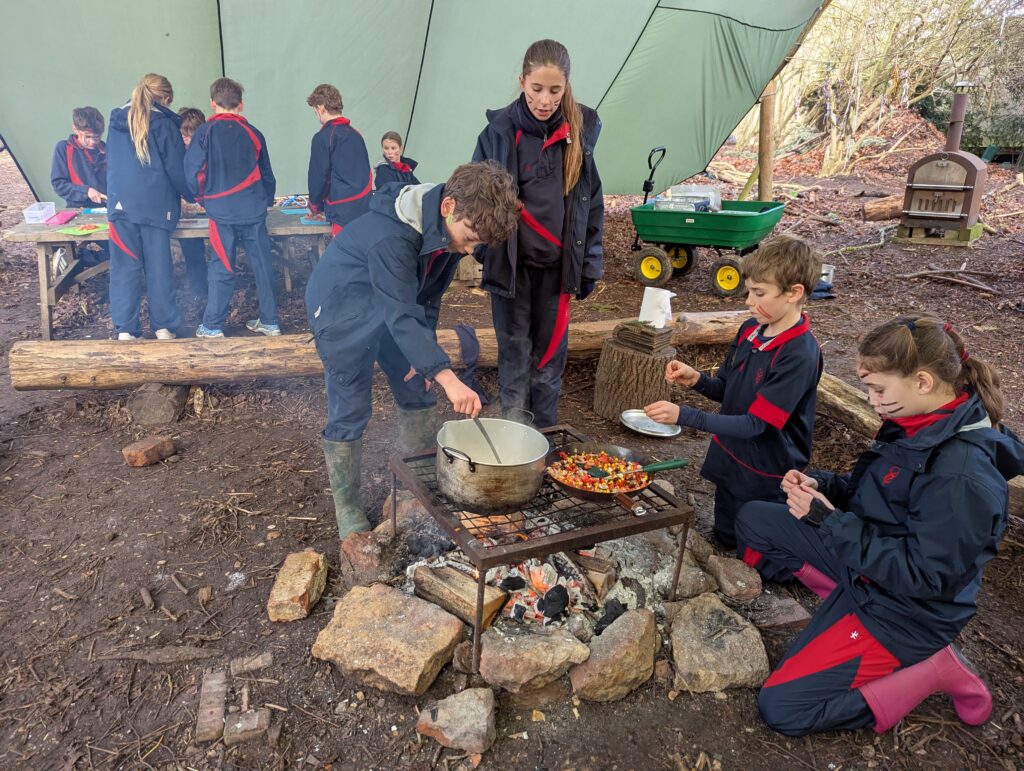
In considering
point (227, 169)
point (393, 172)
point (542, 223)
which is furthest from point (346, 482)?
point (393, 172)

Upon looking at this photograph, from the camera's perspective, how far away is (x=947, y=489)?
6.36ft

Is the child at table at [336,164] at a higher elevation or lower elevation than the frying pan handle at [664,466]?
higher

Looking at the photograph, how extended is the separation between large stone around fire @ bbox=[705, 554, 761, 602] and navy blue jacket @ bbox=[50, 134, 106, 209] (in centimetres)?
639

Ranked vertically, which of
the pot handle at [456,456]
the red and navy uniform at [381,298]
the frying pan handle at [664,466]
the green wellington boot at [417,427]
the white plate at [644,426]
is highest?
the red and navy uniform at [381,298]

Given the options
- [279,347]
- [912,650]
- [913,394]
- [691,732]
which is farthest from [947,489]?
[279,347]

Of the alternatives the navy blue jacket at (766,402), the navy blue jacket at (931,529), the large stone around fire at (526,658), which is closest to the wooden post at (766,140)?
the navy blue jacket at (766,402)

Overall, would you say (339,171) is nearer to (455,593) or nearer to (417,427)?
(417,427)

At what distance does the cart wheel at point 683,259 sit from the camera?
7.70 metres

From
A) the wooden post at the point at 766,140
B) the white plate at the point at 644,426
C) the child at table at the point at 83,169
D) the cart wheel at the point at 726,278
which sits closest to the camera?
the white plate at the point at 644,426

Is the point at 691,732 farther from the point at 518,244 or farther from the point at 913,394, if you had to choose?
the point at 518,244

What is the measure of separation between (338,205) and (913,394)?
16.1ft

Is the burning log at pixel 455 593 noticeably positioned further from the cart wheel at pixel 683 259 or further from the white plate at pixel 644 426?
the cart wheel at pixel 683 259

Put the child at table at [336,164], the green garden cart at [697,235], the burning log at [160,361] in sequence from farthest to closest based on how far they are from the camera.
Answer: the green garden cart at [697,235]
the child at table at [336,164]
the burning log at [160,361]

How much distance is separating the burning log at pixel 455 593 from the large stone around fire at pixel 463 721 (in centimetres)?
28
